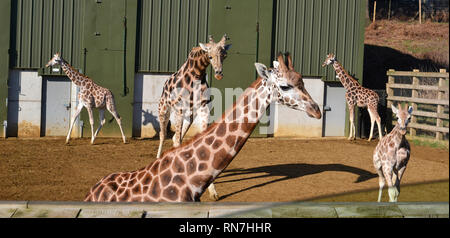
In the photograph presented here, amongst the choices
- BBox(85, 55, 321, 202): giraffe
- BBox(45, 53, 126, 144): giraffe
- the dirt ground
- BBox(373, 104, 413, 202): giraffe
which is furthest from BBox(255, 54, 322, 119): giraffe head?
BBox(45, 53, 126, 144): giraffe

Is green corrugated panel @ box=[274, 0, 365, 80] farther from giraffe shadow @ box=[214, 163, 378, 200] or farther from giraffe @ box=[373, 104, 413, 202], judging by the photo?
giraffe @ box=[373, 104, 413, 202]

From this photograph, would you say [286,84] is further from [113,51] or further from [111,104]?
[113,51]

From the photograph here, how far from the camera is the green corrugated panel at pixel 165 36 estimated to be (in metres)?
17.0

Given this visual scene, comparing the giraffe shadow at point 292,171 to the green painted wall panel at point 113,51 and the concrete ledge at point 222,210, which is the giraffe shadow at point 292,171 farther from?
the green painted wall panel at point 113,51

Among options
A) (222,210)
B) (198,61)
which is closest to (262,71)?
(222,210)

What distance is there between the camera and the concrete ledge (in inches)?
191

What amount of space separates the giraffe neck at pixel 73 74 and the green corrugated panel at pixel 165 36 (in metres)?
1.88

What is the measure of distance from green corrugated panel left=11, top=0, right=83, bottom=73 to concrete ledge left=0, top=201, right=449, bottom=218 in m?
12.0

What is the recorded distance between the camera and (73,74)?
15.6 meters

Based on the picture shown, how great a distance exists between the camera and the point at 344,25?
1825cm
